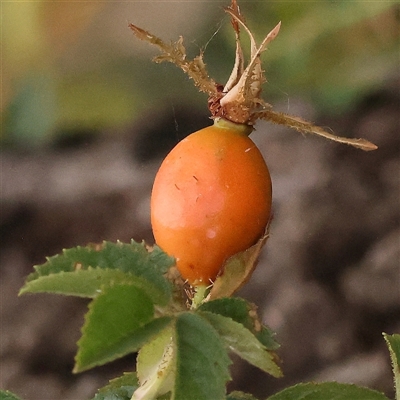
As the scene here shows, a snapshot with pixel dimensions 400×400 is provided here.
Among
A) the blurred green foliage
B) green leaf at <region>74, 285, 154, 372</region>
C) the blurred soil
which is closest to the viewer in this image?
Result: green leaf at <region>74, 285, 154, 372</region>

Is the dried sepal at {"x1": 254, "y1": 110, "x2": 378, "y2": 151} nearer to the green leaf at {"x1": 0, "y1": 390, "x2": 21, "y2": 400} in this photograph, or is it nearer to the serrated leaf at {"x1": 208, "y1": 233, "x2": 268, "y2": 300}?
the serrated leaf at {"x1": 208, "y1": 233, "x2": 268, "y2": 300}

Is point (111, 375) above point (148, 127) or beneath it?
beneath

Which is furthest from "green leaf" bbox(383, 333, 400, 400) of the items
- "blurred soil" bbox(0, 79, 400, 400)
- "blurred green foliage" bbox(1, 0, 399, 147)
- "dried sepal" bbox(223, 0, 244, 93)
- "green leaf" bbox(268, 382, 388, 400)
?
"blurred green foliage" bbox(1, 0, 399, 147)

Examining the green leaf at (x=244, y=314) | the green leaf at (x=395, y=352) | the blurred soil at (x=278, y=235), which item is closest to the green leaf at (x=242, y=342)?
the green leaf at (x=244, y=314)

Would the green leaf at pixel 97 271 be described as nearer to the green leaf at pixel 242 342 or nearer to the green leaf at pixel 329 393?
the green leaf at pixel 242 342

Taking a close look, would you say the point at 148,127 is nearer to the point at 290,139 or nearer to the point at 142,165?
the point at 142,165

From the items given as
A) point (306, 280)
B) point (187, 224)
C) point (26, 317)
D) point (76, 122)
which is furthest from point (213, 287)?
point (76, 122)

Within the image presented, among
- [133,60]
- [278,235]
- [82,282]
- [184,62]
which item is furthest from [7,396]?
[133,60]
